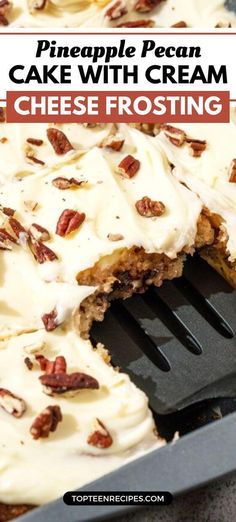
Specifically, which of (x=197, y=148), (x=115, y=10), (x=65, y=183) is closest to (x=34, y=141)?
(x=65, y=183)

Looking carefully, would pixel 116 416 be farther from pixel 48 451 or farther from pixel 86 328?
pixel 86 328

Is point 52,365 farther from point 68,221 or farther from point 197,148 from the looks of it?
point 197,148

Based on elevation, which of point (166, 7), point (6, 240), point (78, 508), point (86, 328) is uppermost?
point (166, 7)

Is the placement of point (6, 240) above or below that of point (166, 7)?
below

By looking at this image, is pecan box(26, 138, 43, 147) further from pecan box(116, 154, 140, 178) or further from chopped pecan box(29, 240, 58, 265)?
chopped pecan box(29, 240, 58, 265)

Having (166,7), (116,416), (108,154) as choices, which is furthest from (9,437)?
(166,7)

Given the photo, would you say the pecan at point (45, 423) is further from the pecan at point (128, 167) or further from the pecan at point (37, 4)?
the pecan at point (37, 4)
